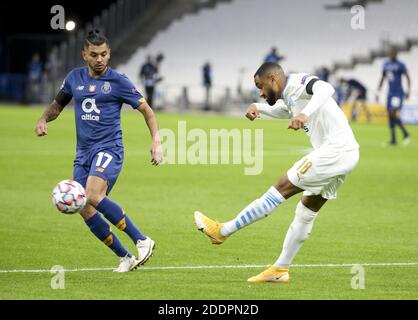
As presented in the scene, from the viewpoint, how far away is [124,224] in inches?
388

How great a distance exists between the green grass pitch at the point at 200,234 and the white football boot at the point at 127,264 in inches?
3.5

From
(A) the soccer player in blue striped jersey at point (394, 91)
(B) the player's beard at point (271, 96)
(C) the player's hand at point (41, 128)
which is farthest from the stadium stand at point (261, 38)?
(B) the player's beard at point (271, 96)

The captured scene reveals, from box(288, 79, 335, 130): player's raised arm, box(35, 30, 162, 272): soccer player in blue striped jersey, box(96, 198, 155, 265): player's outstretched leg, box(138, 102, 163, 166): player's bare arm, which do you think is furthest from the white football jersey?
box(96, 198, 155, 265): player's outstretched leg

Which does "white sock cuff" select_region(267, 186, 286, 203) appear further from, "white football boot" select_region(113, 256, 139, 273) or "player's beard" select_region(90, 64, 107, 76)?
"player's beard" select_region(90, 64, 107, 76)

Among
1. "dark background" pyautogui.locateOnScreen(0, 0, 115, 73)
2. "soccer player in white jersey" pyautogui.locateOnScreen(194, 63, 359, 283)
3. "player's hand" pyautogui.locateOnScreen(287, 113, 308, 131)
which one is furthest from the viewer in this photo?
"dark background" pyautogui.locateOnScreen(0, 0, 115, 73)

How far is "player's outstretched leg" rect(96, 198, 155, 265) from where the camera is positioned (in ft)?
31.8

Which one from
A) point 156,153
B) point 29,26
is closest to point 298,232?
point 156,153

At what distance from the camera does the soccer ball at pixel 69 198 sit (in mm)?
9211

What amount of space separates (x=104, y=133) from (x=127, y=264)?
134 cm

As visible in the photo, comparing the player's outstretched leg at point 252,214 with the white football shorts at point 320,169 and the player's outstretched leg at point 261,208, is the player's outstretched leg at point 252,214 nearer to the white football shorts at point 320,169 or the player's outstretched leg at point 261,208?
the player's outstretched leg at point 261,208

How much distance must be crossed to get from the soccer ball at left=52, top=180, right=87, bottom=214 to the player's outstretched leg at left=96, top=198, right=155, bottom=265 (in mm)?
397

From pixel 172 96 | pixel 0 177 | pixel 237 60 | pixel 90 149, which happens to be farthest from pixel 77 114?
pixel 237 60

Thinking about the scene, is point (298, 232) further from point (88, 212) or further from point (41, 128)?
point (41, 128)
